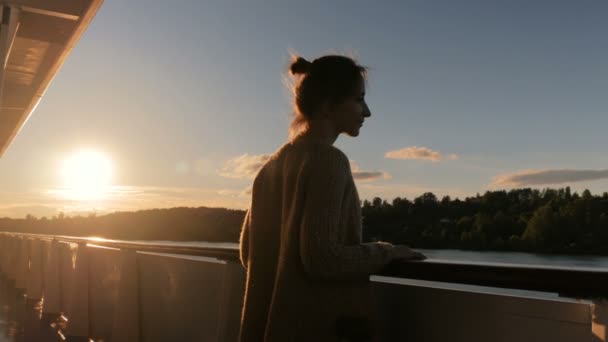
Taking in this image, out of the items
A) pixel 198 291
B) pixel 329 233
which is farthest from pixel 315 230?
pixel 198 291

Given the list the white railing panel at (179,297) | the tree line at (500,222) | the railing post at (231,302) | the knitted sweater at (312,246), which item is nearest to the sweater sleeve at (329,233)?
the knitted sweater at (312,246)

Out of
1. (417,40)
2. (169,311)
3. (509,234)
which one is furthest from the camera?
(417,40)

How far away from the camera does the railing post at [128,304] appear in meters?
4.52

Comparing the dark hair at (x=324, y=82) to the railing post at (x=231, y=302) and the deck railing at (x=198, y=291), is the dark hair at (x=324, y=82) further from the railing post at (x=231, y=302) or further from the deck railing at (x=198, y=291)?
the railing post at (x=231, y=302)

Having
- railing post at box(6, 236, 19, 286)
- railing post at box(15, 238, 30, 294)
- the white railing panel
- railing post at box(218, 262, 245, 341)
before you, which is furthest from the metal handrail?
railing post at box(6, 236, 19, 286)

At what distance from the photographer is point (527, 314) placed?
1536 millimetres

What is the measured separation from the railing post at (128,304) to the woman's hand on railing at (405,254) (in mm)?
3156

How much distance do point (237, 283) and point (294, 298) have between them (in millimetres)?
1363

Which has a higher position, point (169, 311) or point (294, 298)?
point (294, 298)

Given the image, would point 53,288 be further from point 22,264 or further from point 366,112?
point 366,112

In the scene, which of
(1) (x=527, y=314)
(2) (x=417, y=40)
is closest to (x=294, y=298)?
(1) (x=527, y=314)

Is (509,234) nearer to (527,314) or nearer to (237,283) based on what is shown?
(237,283)

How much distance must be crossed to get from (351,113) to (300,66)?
230mm

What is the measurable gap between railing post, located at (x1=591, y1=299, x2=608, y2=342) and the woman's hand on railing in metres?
0.50
